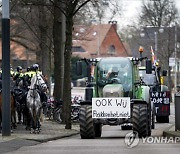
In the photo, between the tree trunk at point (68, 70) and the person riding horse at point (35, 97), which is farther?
the tree trunk at point (68, 70)

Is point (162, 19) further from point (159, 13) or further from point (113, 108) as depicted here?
point (113, 108)

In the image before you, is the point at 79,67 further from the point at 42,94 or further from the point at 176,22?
the point at 176,22

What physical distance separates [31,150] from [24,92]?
323 inches

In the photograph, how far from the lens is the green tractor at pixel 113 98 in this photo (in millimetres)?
23031

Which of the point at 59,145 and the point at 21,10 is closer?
the point at 59,145

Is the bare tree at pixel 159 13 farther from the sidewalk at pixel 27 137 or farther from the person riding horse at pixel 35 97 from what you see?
the person riding horse at pixel 35 97

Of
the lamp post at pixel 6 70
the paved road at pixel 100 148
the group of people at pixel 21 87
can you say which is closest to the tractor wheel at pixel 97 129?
the group of people at pixel 21 87

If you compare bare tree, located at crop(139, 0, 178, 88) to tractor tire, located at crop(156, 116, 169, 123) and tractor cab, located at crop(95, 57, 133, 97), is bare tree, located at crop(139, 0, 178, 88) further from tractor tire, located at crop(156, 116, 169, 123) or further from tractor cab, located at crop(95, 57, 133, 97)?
tractor cab, located at crop(95, 57, 133, 97)

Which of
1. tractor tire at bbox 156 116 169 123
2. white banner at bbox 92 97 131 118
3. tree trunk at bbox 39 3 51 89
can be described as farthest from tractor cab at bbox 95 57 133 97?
tree trunk at bbox 39 3 51 89

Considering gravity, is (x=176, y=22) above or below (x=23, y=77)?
above

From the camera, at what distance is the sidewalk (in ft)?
66.0

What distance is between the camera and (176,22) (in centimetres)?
7638

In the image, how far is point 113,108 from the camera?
23.1 m

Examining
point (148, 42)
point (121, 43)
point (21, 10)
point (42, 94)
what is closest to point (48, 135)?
point (42, 94)
